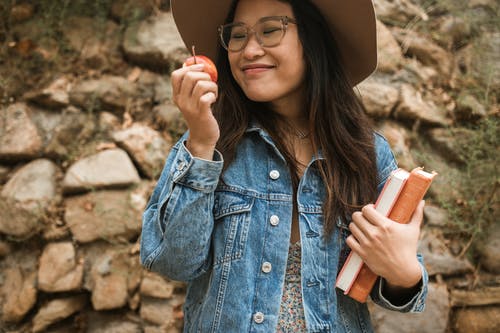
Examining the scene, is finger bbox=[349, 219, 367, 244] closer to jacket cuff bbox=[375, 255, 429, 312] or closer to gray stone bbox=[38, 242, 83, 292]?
jacket cuff bbox=[375, 255, 429, 312]

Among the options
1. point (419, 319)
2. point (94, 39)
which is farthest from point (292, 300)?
point (94, 39)

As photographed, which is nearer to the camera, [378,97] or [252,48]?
[252,48]

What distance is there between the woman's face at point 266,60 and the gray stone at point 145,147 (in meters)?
1.43

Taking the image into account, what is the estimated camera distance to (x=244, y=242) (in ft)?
4.63

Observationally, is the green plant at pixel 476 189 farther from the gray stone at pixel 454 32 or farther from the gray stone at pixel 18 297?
the gray stone at pixel 18 297

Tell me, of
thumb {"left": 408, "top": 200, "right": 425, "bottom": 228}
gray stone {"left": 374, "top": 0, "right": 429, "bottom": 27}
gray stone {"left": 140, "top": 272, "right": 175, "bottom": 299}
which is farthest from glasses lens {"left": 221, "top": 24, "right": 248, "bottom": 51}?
gray stone {"left": 374, "top": 0, "right": 429, "bottom": 27}

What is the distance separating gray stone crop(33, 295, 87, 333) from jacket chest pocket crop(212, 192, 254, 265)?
1579 millimetres

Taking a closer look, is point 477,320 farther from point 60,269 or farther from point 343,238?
point 60,269

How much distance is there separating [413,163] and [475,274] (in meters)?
0.82

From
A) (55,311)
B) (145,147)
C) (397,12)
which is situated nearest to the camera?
(55,311)

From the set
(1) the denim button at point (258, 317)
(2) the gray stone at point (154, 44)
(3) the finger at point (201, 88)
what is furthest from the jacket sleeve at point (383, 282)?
(2) the gray stone at point (154, 44)

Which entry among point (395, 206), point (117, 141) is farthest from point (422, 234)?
point (117, 141)

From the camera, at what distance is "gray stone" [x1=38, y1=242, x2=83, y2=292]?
8.29ft

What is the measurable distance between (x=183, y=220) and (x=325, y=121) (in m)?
0.71
